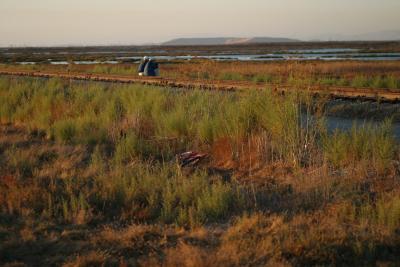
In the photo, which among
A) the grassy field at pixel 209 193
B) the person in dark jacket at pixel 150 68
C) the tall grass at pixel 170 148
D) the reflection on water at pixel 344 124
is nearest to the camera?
the grassy field at pixel 209 193

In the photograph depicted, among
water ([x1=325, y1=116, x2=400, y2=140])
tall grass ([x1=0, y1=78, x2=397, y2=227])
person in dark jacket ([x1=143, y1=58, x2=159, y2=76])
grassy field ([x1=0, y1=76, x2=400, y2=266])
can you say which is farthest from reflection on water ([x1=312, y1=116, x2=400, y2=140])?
person in dark jacket ([x1=143, y1=58, x2=159, y2=76])

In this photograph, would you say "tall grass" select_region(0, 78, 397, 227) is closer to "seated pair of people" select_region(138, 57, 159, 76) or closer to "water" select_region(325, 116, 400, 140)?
"water" select_region(325, 116, 400, 140)

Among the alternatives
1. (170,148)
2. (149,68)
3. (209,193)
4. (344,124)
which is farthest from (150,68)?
(209,193)

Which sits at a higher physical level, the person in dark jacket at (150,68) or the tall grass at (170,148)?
the person in dark jacket at (150,68)

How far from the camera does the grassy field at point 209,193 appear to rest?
642 cm

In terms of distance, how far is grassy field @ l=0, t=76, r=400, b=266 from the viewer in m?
6.42

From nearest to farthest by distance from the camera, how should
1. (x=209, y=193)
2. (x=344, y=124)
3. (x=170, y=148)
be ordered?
(x=209, y=193) → (x=170, y=148) → (x=344, y=124)

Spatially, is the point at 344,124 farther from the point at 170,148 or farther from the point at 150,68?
the point at 150,68

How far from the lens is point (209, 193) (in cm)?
837

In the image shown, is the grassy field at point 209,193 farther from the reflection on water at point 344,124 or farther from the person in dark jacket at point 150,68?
the person in dark jacket at point 150,68

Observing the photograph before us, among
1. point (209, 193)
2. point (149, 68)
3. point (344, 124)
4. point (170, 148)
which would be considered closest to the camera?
point (209, 193)

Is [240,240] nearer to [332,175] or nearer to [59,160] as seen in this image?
[332,175]

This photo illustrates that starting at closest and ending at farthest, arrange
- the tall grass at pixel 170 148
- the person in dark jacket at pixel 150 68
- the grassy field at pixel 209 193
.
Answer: the grassy field at pixel 209 193 < the tall grass at pixel 170 148 < the person in dark jacket at pixel 150 68

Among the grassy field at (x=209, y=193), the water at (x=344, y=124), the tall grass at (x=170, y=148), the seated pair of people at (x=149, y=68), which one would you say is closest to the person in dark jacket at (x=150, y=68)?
the seated pair of people at (x=149, y=68)
